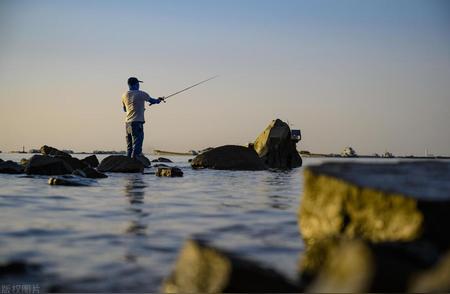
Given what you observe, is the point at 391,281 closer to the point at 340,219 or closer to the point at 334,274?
the point at 334,274

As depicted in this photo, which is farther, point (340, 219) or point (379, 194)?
point (340, 219)

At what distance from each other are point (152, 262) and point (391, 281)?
1.85m

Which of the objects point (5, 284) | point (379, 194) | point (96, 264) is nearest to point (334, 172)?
point (379, 194)

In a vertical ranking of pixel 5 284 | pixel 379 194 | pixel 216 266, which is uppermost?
pixel 379 194

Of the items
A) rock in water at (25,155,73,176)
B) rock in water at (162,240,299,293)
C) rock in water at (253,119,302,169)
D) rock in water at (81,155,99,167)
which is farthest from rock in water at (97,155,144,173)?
rock in water at (253,119,302,169)

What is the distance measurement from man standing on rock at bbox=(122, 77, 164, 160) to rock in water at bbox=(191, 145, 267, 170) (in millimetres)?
4917

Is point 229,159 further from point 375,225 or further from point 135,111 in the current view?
point 375,225

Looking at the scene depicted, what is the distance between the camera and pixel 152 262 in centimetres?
326

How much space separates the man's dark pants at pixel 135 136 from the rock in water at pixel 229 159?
4801 millimetres

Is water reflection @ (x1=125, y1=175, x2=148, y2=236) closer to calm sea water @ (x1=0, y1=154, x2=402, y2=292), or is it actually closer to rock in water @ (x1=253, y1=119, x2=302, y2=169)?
calm sea water @ (x1=0, y1=154, x2=402, y2=292)

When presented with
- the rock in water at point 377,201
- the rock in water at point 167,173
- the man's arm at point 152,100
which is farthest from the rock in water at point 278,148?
the rock in water at point 377,201

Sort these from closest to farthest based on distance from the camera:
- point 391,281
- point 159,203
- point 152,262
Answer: point 391,281 < point 152,262 < point 159,203

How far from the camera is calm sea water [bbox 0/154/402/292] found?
9.74ft

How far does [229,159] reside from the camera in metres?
19.2
